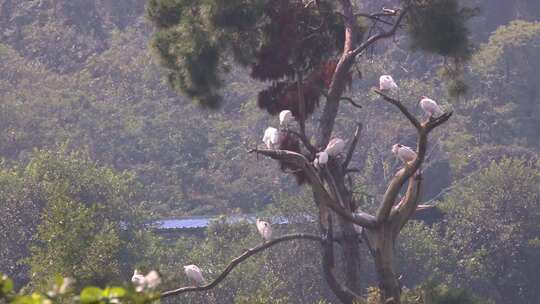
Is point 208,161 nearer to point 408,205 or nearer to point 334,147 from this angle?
point 334,147

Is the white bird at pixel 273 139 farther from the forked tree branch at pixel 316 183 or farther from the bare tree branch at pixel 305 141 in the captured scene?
the forked tree branch at pixel 316 183

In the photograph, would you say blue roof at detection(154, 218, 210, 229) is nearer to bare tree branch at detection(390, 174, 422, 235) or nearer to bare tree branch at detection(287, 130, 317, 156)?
bare tree branch at detection(287, 130, 317, 156)

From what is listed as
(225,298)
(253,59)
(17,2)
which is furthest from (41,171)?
(17,2)

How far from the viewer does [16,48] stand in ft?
126

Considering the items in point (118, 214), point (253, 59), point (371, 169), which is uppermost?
point (253, 59)

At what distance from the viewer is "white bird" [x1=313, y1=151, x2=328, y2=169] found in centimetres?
841

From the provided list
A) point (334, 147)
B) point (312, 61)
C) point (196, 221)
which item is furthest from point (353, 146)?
point (196, 221)

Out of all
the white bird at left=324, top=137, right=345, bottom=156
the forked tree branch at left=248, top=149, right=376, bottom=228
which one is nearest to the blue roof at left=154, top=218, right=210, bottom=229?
the white bird at left=324, top=137, right=345, bottom=156

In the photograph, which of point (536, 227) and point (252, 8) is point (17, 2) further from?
point (252, 8)

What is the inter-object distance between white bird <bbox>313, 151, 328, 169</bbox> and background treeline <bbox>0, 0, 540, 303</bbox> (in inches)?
54.7

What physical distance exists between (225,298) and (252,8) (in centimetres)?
1143

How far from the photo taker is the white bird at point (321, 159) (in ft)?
27.6

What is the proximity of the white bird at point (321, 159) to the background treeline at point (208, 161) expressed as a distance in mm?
1390

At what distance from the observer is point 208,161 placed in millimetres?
32000
